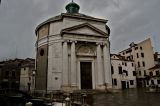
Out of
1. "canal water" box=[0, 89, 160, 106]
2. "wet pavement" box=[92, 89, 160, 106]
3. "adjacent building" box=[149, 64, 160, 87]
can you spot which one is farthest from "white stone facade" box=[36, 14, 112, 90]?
"adjacent building" box=[149, 64, 160, 87]

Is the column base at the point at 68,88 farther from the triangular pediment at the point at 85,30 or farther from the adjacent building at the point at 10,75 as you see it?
the adjacent building at the point at 10,75

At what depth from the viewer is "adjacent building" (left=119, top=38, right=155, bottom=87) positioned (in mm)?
47750

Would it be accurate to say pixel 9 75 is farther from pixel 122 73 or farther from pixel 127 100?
pixel 127 100

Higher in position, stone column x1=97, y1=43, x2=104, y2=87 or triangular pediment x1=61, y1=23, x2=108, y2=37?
triangular pediment x1=61, y1=23, x2=108, y2=37

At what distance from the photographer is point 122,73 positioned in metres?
42.9

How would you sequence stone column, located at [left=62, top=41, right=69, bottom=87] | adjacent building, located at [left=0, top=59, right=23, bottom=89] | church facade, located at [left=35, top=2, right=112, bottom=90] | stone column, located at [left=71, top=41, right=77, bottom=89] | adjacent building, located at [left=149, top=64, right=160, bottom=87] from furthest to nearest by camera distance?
adjacent building, located at [left=0, top=59, right=23, bottom=89] < adjacent building, located at [left=149, top=64, right=160, bottom=87] < church facade, located at [left=35, top=2, right=112, bottom=90] < stone column, located at [left=71, top=41, right=77, bottom=89] < stone column, located at [left=62, top=41, right=69, bottom=87]

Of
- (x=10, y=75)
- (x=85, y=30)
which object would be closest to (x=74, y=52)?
(x=85, y=30)

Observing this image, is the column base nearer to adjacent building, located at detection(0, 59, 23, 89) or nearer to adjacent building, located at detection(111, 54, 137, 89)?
adjacent building, located at detection(111, 54, 137, 89)

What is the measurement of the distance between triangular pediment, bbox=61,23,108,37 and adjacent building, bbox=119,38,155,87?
24.6m

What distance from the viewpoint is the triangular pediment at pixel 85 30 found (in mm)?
25962

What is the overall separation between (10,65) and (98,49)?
2850 centimetres

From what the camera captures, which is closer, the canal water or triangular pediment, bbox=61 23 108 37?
the canal water

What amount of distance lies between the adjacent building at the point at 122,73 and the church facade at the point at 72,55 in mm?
14984

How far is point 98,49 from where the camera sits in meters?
27.1
